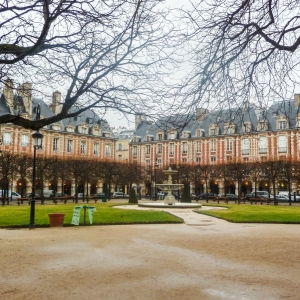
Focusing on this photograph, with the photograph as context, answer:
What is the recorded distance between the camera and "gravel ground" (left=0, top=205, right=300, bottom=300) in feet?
20.3

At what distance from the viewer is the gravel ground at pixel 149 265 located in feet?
20.3

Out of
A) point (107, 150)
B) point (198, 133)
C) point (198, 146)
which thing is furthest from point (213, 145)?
point (107, 150)

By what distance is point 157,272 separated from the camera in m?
7.50

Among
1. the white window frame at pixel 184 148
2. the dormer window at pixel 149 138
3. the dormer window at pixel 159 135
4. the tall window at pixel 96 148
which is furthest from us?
the dormer window at pixel 149 138

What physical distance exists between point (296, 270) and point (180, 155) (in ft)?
192

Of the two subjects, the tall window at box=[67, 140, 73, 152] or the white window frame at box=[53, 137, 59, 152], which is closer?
the white window frame at box=[53, 137, 59, 152]

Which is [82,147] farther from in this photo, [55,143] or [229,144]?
[229,144]

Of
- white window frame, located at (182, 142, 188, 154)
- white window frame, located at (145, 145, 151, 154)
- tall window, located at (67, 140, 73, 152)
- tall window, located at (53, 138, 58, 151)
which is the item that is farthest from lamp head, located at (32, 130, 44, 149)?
white window frame, located at (145, 145, 151, 154)

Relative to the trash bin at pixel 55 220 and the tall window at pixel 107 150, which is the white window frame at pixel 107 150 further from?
the trash bin at pixel 55 220

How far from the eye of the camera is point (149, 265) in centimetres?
816

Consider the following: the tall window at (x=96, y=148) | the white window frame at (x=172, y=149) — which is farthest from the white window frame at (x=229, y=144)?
the tall window at (x=96, y=148)

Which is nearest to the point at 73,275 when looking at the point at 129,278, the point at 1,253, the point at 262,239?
the point at 129,278

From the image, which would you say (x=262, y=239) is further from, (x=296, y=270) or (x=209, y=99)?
(x=209, y=99)

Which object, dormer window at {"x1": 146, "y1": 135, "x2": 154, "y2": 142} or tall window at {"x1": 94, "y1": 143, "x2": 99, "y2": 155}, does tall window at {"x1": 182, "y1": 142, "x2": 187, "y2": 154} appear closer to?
dormer window at {"x1": 146, "y1": 135, "x2": 154, "y2": 142}
